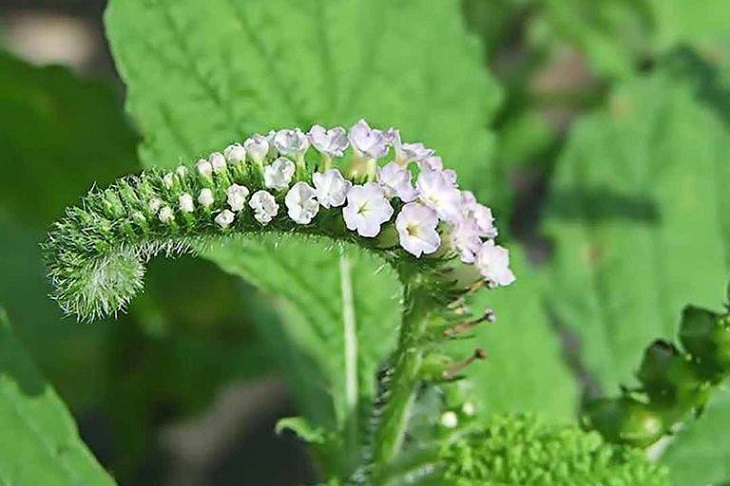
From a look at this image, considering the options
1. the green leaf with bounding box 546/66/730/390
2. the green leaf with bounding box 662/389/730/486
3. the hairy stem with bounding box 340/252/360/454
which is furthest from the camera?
the green leaf with bounding box 546/66/730/390

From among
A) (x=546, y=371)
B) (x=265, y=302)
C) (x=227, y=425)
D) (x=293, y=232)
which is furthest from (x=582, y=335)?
(x=227, y=425)

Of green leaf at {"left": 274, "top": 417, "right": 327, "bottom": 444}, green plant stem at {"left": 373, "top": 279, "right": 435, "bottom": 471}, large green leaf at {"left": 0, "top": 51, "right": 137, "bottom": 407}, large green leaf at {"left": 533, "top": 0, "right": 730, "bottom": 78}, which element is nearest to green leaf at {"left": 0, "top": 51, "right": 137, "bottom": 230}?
large green leaf at {"left": 0, "top": 51, "right": 137, "bottom": 407}

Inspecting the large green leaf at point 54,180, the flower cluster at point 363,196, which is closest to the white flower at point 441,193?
the flower cluster at point 363,196

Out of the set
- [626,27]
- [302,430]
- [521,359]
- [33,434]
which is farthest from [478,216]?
[626,27]

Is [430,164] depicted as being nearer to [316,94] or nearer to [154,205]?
[154,205]

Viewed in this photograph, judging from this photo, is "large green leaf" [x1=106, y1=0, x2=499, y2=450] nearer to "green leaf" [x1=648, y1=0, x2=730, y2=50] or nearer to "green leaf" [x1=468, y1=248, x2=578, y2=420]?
"green leaf" [x1=468, y1=248, x2=578, y2=420]

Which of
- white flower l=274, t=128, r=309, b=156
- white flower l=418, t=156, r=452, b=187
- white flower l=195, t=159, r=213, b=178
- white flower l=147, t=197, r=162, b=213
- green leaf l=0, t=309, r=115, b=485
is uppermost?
white flower l=418, t=156, r=452, b=187
